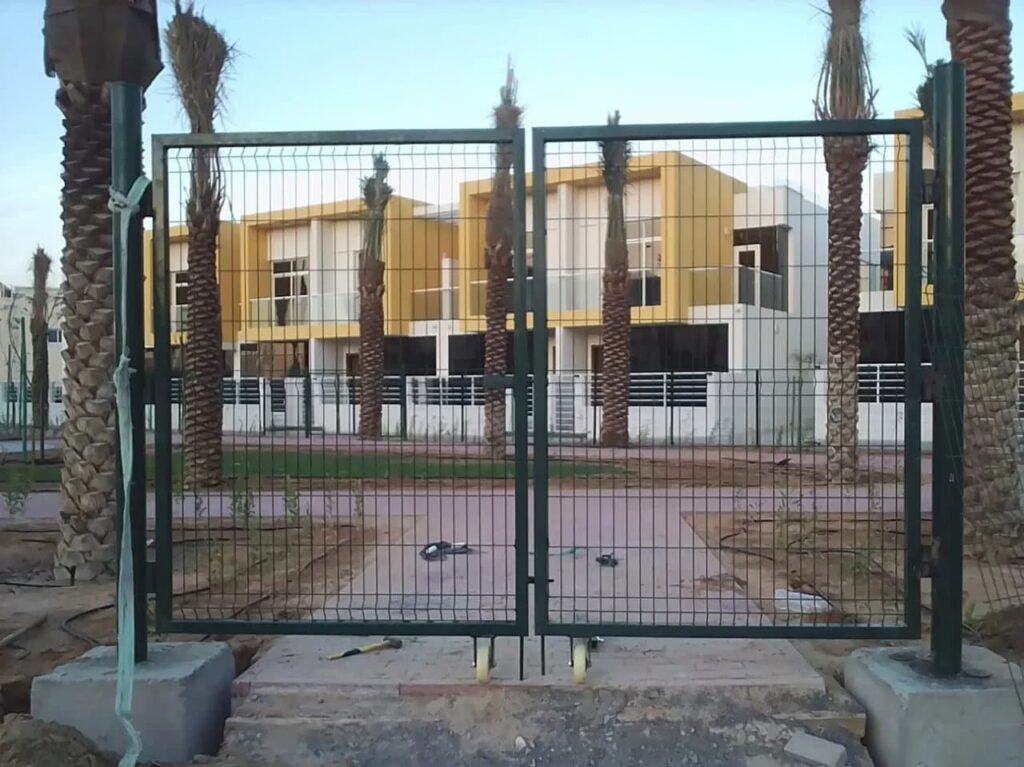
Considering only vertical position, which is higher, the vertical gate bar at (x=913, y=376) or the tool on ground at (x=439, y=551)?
the vertical gate bar at (x=913, y=376)

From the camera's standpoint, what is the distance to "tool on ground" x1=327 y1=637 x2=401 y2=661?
4.54 m

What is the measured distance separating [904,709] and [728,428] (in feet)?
7.64

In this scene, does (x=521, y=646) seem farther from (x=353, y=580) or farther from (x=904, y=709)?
(x=353, y=580)

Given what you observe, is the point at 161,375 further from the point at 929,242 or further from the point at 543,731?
the point at 929,242

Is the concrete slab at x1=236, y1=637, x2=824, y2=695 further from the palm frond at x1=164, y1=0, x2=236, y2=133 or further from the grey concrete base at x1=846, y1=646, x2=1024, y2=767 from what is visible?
the palm frond at x1=164, y1=0, x2=236, y2=133

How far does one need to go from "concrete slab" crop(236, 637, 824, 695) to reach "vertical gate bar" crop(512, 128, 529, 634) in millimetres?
376

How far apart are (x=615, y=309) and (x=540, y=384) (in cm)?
1421

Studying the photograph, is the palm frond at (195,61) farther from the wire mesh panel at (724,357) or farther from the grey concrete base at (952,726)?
the grey concrete base at (952,726)

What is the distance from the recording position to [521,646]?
4344 millimetres

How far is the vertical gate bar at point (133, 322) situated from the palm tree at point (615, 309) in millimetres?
2171

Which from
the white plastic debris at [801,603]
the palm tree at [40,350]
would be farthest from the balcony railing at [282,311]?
the palm tree at [40,350]

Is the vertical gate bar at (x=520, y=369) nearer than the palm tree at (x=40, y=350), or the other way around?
the vertical gate bar at (x=520, y=369)

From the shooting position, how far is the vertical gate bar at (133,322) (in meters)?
4.07

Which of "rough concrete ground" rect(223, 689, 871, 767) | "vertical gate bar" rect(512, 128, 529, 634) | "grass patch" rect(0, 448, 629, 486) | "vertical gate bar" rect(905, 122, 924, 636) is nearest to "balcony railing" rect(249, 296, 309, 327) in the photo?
"grass patch" rect(0, 448, 629, 486)
